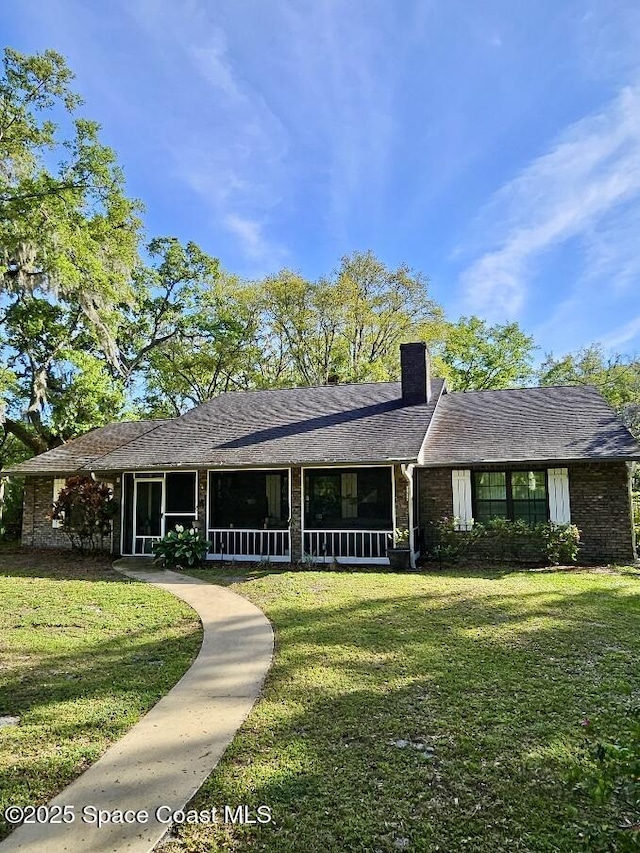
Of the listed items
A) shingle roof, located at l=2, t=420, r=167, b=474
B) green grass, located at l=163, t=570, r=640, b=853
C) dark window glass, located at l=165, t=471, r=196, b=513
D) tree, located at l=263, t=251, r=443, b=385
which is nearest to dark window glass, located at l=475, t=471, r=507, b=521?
green grass, located at l=163, t=570, r=640, b=853

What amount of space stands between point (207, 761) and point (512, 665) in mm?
3069

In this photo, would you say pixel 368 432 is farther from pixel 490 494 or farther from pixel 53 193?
pixel 53 193

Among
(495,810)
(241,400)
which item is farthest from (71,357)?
(495,810)

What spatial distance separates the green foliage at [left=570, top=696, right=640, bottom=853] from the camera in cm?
171

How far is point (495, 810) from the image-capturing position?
285 centimetres

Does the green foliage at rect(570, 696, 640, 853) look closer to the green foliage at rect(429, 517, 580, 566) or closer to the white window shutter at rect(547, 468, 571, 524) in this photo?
the green foliage at rect(429, 517, 580, 566)

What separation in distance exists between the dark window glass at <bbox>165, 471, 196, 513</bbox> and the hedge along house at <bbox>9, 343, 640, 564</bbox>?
27 millimetres

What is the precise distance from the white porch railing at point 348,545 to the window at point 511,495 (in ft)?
8.24

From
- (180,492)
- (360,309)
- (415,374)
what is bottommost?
(180,492)

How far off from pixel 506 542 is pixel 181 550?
756 centimetres

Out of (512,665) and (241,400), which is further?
(241,400)

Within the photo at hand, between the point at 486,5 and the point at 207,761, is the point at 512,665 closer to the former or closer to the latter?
the point at 207,761

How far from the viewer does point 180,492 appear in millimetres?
14305

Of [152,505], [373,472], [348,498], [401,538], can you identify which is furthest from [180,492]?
[401,538]
